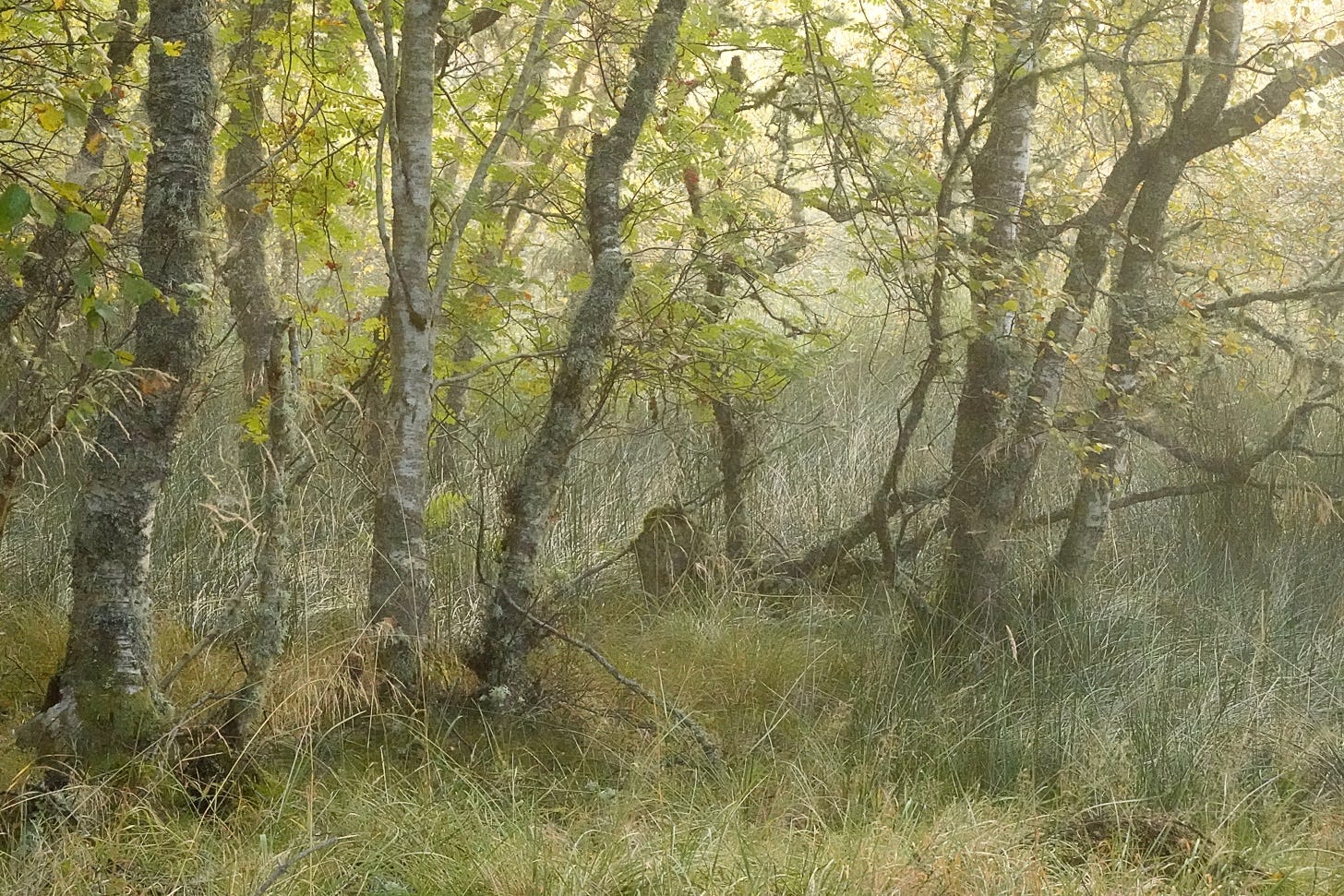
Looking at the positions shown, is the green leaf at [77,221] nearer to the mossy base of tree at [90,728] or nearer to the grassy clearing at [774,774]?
the grassy clearing at [774,774]

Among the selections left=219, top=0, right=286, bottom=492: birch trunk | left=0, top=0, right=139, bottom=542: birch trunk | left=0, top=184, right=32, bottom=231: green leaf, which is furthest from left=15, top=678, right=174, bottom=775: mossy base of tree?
left=219, top=0, right=286, bottom=492: birch trunk

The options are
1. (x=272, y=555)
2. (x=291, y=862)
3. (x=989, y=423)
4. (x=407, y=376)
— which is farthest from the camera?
(x=989, y=423)

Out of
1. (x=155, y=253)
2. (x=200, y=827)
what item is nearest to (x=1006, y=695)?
(x=200, y=827)

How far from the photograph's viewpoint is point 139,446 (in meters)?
2.97

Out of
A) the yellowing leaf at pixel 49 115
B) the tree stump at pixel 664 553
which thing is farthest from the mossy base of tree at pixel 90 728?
the tree stump at pixel 664 553

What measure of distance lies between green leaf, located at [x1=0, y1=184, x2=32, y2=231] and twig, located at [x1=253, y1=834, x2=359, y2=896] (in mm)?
1353

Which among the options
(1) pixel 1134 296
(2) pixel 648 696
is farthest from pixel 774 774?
(1) pixel 1134 296

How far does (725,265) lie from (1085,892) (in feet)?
7.79

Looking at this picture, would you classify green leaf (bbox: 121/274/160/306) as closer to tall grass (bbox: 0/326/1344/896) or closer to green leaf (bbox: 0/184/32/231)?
green leaf (bbox: 0/184/32/231)

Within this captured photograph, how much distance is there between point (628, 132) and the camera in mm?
3912

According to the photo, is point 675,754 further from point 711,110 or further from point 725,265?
point 711,110

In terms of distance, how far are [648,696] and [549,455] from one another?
808mm

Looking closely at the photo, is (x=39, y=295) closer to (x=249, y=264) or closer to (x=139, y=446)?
(x=139, y=446)

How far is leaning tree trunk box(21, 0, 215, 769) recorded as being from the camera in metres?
2.94
